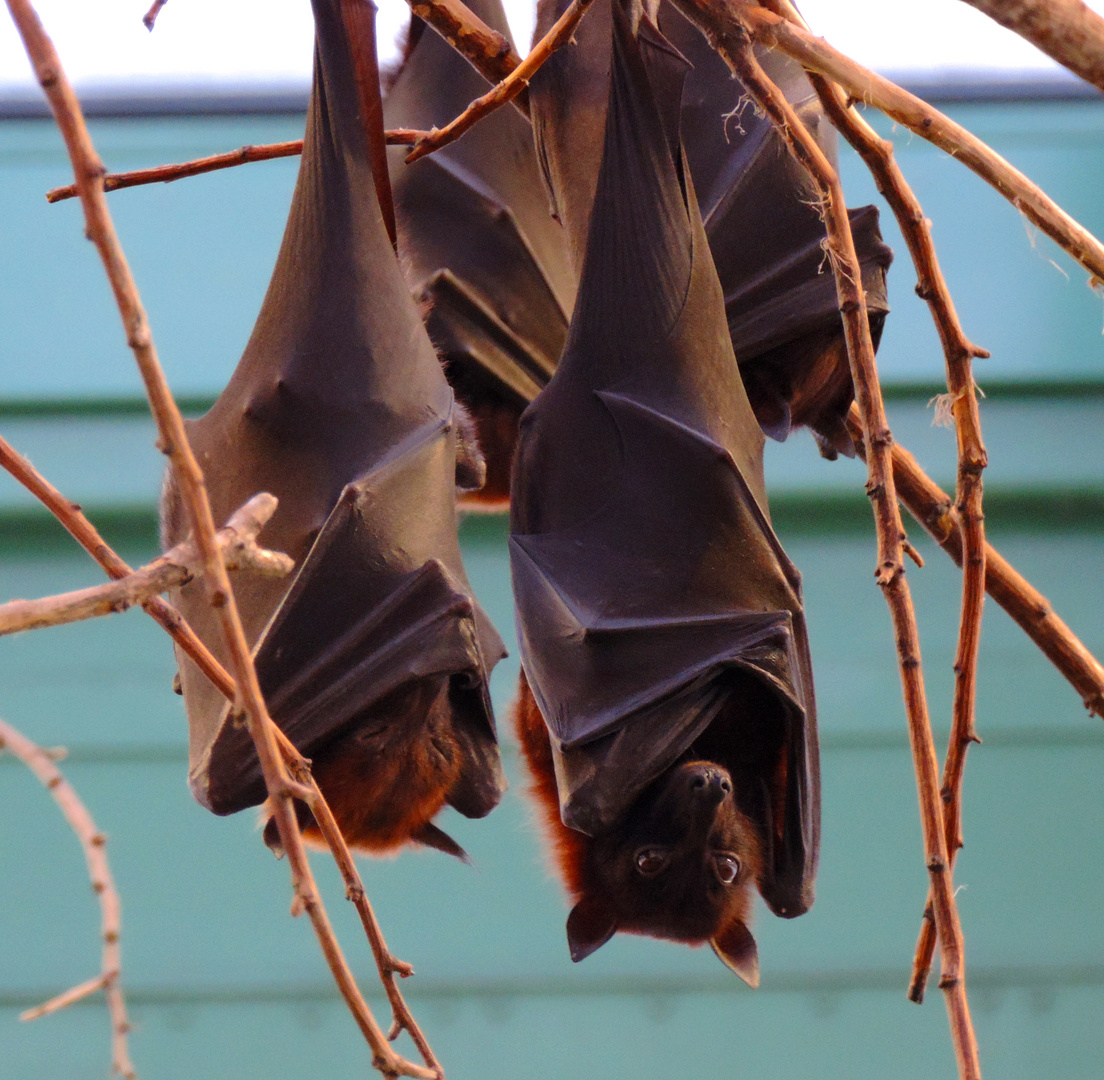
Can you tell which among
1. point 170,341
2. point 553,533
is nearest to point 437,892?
point 170,341

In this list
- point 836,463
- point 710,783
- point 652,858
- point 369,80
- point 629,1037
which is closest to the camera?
point 369,80

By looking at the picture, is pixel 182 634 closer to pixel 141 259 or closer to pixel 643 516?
pixel 643 516

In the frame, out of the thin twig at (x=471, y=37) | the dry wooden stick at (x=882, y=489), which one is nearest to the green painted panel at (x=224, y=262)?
the thin twig at (x=471, y=37)

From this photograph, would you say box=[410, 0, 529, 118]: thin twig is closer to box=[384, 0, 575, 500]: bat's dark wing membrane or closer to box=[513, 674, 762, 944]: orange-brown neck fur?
box=[384, 0, 575, 500]: bat's dark wing membrane

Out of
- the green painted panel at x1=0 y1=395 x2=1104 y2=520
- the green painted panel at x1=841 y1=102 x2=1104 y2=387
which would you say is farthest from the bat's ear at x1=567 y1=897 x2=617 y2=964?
the green painted panel at x1=841 y1=102 x2=1104 y2=387

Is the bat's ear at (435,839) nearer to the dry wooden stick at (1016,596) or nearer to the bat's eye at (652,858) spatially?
the bat's eye at (652,858)

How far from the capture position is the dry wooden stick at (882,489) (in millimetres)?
898

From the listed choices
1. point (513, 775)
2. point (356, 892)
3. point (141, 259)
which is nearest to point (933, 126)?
point (356, 892)

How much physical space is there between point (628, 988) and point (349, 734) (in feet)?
5.65

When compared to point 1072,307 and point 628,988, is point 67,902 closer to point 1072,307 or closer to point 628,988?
point 628,988

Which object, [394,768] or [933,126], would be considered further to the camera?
[394,768]

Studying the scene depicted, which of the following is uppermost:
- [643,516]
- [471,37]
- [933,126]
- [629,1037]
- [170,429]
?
[933,126]

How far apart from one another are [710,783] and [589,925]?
11.4 inches

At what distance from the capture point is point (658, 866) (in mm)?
1574
